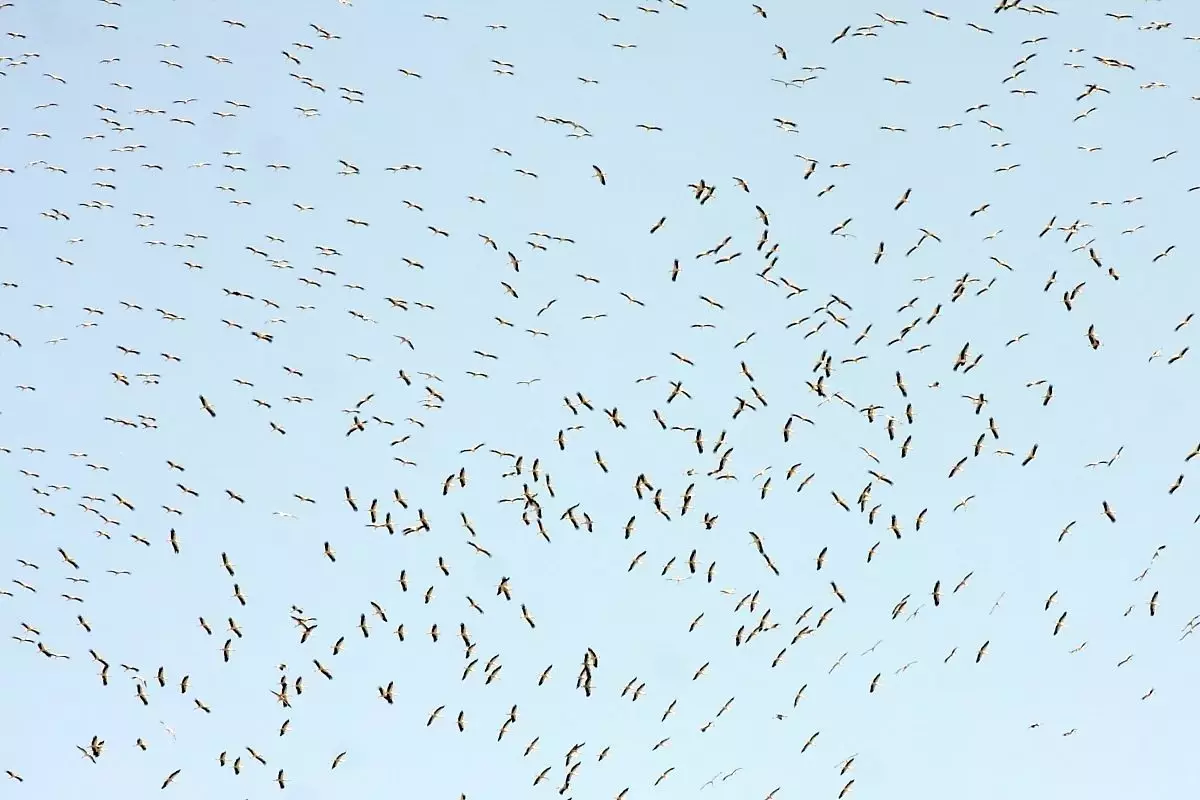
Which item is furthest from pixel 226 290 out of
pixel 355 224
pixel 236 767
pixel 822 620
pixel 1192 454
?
pixel 1192 454

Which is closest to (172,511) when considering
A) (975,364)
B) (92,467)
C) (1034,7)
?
(92,467)

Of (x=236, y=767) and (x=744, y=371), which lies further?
(x=236, y=767)

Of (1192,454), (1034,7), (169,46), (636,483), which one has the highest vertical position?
(1034,7)

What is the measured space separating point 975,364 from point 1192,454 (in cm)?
546

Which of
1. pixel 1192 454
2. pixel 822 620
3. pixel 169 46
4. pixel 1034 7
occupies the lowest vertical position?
pixel 822 620

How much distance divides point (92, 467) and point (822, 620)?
19238 millimetres

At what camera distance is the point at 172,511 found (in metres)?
49.7

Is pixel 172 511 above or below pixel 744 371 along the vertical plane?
below

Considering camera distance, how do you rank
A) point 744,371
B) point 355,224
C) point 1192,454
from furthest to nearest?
point 355,224
point 1192,454
point 744,371

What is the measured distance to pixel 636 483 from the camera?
156ft

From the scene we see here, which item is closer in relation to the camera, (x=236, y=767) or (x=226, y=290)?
(x=226, y=290)

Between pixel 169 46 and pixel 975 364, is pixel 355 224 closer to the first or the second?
pixel 169 46

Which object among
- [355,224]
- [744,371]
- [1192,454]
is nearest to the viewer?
[744,371]

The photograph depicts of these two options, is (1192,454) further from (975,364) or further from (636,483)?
(636,483)
